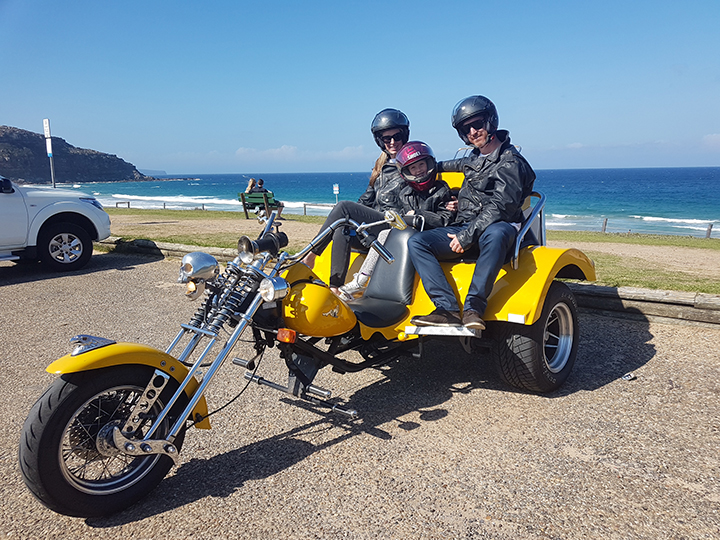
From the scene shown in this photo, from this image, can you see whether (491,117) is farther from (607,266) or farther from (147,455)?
(607,266)

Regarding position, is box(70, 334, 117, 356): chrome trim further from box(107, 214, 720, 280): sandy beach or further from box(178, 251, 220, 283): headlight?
box(107, 214, 720, 280): sandy beach

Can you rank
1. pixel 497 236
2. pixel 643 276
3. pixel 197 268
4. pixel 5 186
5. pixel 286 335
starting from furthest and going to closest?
pixel 5 186, pixel 643 276, pixel 497 236, pixel 286 335, pixel 197 268

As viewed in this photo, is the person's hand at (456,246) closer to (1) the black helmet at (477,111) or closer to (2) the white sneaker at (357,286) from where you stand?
(2) the white sneaker at (357,286)

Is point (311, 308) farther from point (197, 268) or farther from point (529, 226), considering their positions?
point (529, 226)

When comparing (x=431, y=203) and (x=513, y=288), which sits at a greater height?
(x=431, y=203)

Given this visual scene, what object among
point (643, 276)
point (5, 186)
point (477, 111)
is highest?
point (477, 111)

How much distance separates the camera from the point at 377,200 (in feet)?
16.6

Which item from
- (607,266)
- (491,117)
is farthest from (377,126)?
(607,266)

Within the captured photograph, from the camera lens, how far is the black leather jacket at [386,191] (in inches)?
192

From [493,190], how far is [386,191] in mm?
1167

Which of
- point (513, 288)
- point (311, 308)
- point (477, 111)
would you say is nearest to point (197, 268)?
point (311, 308)

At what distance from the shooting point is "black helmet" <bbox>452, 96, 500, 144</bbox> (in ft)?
14.0

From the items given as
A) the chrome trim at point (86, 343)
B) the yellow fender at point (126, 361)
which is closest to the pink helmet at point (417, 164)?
the yellow fender at point (126, 361)

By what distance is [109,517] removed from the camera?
254 centimetres
